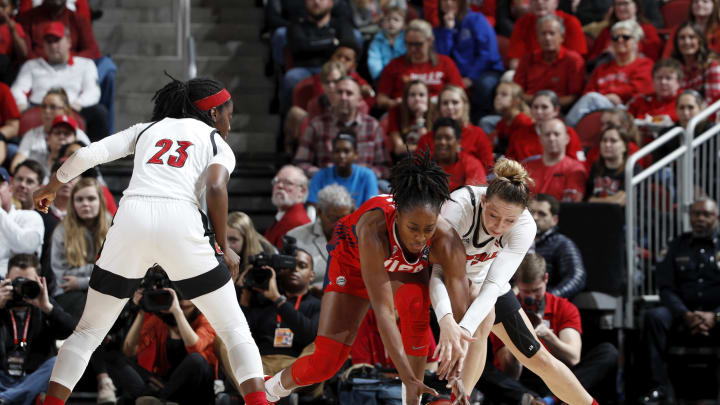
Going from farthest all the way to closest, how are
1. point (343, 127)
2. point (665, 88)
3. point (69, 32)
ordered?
point (69, 32) → point (665, 88) → point (343, 127)

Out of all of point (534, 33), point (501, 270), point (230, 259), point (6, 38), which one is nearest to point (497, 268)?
point (501, 270)

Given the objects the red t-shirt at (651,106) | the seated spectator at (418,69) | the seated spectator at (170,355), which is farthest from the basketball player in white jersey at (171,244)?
the red t-shirt at (651,106)

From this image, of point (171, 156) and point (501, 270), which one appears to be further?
point (501, 270)

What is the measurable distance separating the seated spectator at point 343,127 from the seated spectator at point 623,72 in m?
1.72

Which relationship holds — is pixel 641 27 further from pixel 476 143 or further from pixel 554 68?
pixel 476 143

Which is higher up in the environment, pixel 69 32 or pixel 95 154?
pixel 69 32

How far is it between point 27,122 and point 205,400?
3520 millimetres

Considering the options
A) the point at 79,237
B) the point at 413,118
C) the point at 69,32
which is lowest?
the point at 79,237

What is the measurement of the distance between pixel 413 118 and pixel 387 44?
4.39 feet

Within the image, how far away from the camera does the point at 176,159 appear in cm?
445

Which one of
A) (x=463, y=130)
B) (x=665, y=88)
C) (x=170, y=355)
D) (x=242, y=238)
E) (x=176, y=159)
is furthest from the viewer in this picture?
(x=665, y=88)

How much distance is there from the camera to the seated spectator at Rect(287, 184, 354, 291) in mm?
7180

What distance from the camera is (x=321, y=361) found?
196 inches

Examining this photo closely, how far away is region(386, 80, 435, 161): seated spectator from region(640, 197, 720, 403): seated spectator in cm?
212
